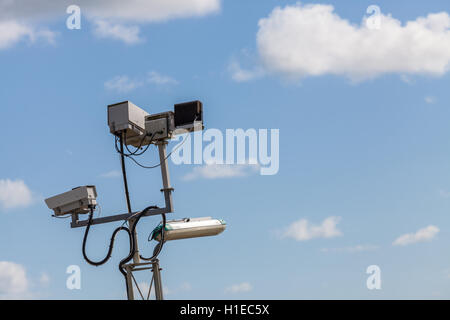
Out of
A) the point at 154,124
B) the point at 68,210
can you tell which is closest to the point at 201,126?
the point at 154,124

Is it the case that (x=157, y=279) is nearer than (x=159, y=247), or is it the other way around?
(x=157, y=279)

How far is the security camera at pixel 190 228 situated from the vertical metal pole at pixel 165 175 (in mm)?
572

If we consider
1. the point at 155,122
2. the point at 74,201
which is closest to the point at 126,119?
the point at 155,122

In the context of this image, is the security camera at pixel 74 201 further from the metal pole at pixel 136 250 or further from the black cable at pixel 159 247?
the black cable at pixel 159 247

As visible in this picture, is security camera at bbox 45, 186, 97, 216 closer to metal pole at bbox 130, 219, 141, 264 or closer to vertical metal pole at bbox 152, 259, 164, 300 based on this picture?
metal pole at bbox 130, 219, 141, 264

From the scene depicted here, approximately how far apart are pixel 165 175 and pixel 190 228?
1377 mm

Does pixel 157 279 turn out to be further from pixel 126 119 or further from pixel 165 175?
pixel 126 119

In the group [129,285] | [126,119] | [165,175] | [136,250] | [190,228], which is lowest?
[129,285]

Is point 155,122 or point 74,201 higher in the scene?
point 155,122

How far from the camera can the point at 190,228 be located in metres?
14.1

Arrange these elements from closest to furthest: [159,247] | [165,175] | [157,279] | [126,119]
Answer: [157,279] < [159,247] < [165,175] < [126,119]

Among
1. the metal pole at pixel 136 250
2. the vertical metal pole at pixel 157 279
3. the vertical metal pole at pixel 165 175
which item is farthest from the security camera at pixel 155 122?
the vertical metal pole at pixel 157 279

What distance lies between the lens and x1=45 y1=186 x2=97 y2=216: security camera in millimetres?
14238

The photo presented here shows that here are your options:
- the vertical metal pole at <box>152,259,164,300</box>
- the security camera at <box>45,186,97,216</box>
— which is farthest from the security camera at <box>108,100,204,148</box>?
the vertical metal pole at <box>152,259,164,300</box>
